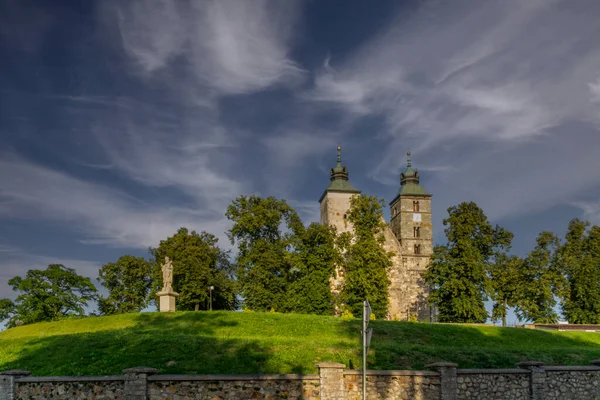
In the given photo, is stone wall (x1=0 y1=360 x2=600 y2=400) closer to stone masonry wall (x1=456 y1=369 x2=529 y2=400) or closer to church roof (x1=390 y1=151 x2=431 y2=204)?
stone masonry wall (x1=456 y1=369 x2=529 y2=400)

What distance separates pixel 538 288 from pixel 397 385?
36880 mm

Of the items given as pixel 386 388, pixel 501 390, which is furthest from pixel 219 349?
pixel 501 390

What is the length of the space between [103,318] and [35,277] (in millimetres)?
19893

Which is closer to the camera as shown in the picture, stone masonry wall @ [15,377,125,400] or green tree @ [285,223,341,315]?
stone masonry wall @ [15,377,125,400]

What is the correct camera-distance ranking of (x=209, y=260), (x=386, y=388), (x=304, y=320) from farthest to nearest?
(x=209, y=260)
(x=304, y=320)
(x=386, y=388)

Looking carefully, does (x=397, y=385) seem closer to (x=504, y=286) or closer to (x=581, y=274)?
(x=504, y=286)

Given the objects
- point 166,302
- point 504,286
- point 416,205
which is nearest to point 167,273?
point 166,302

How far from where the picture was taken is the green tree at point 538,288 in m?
50.9

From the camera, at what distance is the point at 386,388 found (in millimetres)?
19047

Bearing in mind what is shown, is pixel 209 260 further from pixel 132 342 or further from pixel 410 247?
pixel 132 342

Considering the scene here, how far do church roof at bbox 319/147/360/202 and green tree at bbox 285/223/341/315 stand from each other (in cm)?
1839

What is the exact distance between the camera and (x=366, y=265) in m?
52.1

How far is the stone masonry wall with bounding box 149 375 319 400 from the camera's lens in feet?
58.6

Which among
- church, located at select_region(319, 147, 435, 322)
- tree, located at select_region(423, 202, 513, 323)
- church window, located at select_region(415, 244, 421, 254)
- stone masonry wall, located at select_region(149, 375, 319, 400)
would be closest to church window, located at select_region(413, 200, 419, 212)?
church, located at select_region(319, 147, 435, 322)
